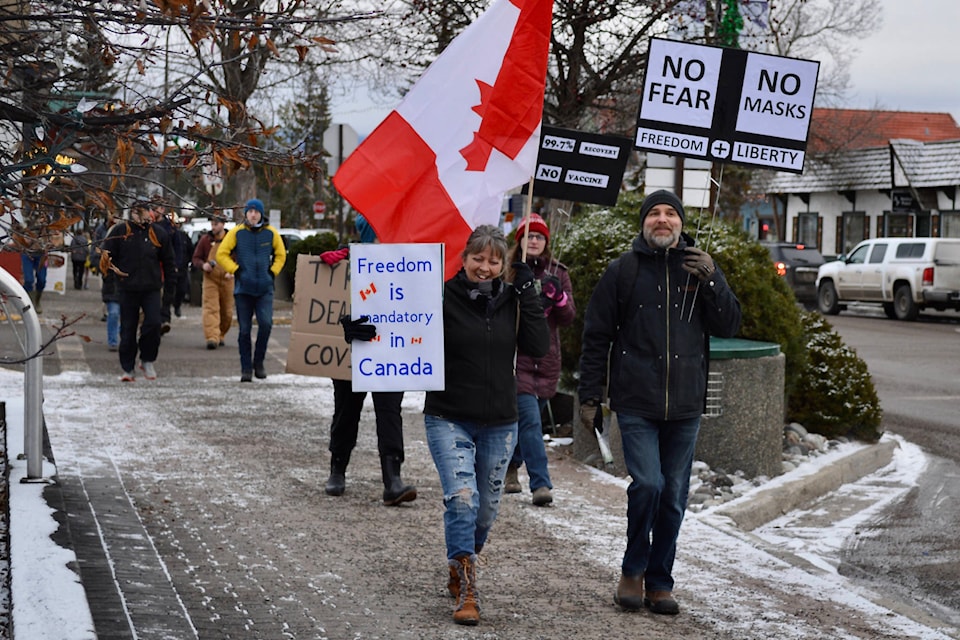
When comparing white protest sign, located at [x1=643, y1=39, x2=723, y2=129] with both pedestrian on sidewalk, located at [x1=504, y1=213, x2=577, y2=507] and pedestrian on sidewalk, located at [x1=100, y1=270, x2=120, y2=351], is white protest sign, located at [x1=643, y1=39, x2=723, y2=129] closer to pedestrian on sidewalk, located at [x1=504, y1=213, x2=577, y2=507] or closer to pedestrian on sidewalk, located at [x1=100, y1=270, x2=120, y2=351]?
pedestrian on sidewalk, located at [x1=504, y1=213, x2=577, y2=507]

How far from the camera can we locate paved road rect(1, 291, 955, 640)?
580 cm

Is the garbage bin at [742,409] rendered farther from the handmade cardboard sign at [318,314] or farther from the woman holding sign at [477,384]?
the woman holding sign at [477,384]

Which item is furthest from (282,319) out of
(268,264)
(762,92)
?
(762,92)

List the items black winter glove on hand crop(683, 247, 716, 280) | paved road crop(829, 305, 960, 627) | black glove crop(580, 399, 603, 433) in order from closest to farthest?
black winter glove on hand crop(683, 247, 716, 280), black glove crop(580, 399, 603, 433), paved road crop(829, 305, 960, 627)

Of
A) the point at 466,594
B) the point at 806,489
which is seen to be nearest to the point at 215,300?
the point at 806,489

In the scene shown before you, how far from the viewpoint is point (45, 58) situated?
561cm

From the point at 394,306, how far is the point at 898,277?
88.4ft

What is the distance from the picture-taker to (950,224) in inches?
1715

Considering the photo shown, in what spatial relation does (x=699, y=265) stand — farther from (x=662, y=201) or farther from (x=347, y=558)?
(x=347, y=558)

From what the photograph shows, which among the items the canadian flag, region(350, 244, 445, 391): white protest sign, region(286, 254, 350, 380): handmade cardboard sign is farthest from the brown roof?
region(350, 244, 445, 391): white protest sign

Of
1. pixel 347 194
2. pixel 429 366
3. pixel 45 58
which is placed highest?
pixel 45 58

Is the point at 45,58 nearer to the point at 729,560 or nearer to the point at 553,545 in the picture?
the point at 553,545

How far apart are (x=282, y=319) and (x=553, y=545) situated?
1716cm

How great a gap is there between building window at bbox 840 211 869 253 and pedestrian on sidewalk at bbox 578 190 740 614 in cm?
4457
